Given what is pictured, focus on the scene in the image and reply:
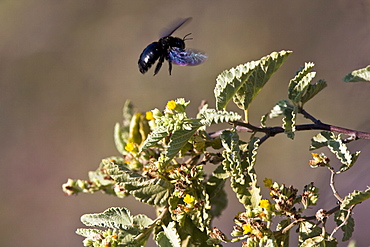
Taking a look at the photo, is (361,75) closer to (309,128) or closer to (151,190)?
(309,128)

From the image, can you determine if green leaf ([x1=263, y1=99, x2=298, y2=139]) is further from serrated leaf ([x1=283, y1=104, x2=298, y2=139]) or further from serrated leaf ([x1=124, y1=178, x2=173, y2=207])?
serrated leaf ([x1=124, y1=178, x2=173, y2=207])

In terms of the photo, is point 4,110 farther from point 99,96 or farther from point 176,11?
point 176,11

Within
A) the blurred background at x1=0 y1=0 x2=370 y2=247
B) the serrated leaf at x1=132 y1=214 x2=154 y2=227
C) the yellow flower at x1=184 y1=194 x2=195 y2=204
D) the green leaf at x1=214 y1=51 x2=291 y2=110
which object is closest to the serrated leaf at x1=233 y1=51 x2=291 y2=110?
the green leaf at x1=214 y1=51 x2=291 y2=110

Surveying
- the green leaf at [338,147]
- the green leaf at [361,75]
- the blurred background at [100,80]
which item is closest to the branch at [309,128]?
the green leaf at [338,147]

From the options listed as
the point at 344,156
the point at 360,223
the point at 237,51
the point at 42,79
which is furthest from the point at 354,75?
the point at 42,79

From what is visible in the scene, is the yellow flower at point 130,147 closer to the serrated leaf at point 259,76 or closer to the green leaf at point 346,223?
the serrated leaf at point 259,76
